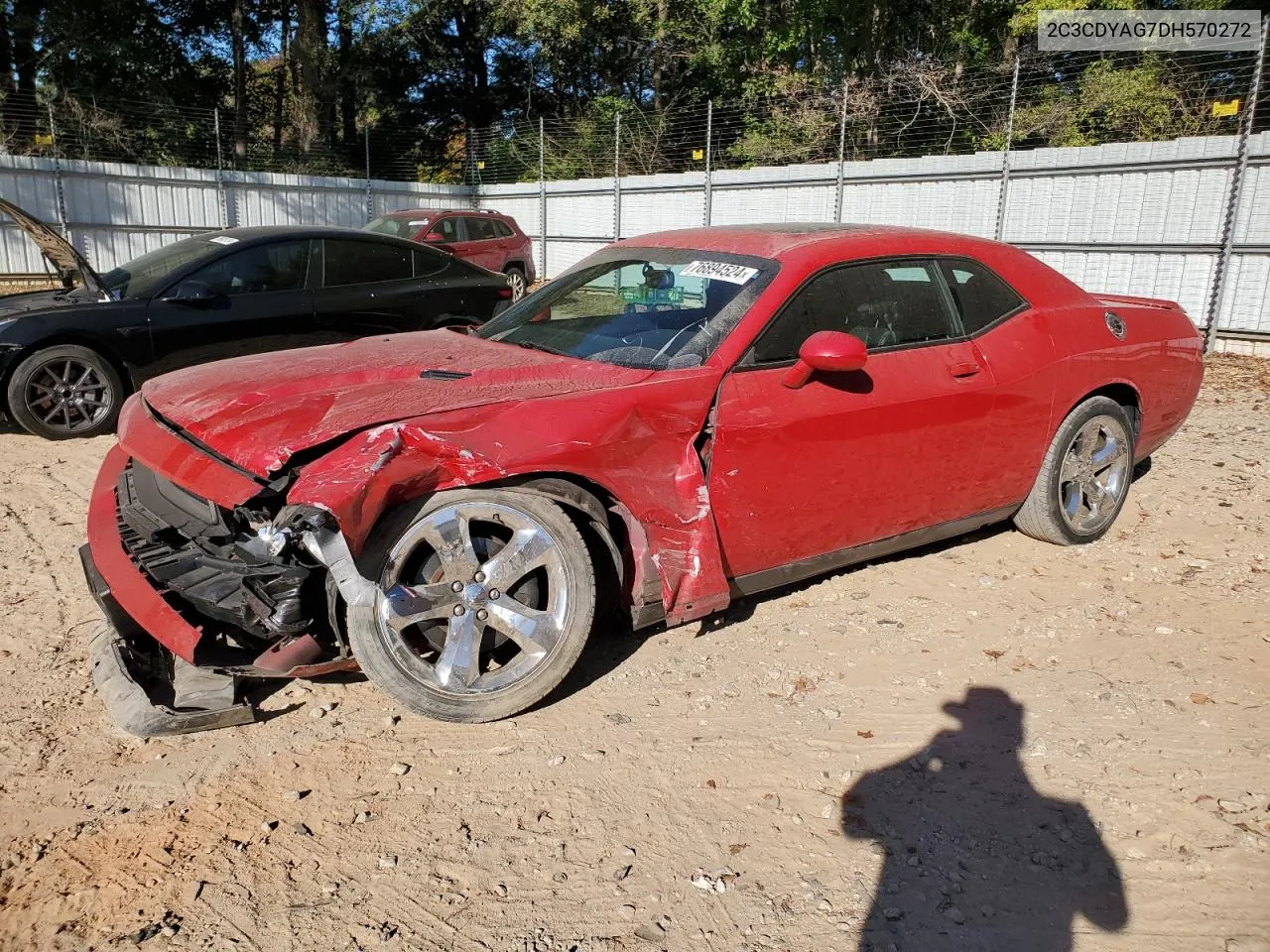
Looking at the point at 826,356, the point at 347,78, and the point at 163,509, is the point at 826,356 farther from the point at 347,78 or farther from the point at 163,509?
the point at 347,78

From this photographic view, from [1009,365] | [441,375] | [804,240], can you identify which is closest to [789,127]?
[1009,365]

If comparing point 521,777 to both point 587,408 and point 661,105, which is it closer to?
point 587,408

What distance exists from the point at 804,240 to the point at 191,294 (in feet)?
15.6

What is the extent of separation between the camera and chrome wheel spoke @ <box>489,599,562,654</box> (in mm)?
3121

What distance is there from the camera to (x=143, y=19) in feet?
85.0

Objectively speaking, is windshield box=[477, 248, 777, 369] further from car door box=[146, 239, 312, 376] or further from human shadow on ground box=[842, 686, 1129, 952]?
car door box=[146, 239, 312, 376]

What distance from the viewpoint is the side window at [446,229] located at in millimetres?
16016

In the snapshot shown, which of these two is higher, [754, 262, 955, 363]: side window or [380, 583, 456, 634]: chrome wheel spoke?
[754, 262, 955, 363]: side window

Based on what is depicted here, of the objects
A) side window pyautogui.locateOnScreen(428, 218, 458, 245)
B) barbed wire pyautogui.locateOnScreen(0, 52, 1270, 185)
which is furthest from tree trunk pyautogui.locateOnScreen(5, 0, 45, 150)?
side window pyautogui.locateOnScreen(428, 218, 458, 245)

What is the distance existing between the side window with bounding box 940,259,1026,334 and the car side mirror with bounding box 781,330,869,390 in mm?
930

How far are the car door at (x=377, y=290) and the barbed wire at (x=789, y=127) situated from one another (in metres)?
8.05

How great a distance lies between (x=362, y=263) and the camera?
763 cm

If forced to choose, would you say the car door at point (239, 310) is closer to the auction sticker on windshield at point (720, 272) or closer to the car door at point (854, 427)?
the auction sticker on windshield at point (720, 272)

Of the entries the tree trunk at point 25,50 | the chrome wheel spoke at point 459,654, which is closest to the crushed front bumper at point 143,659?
the chrome wheel spoke at point 459,654
